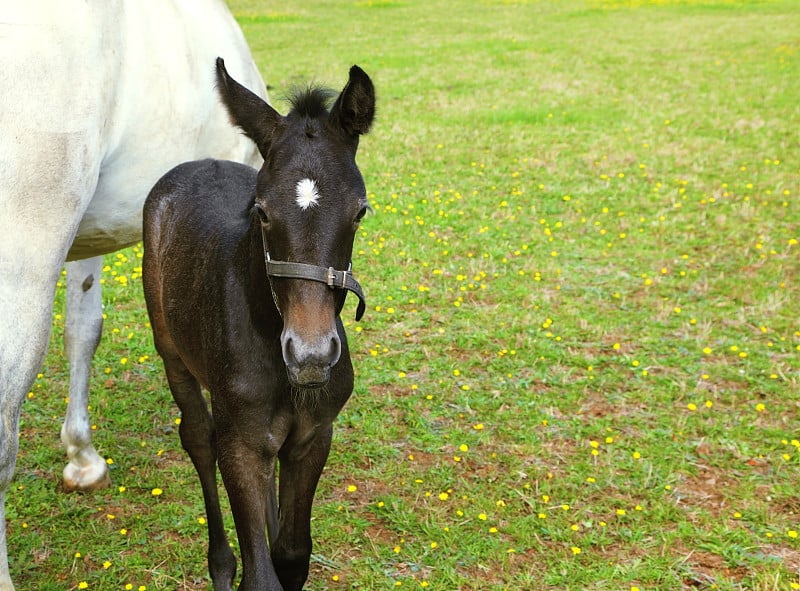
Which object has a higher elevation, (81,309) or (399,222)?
(81,309)

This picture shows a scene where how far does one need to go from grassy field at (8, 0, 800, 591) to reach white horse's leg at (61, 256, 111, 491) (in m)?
0.13

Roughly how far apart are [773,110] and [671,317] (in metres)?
7.05

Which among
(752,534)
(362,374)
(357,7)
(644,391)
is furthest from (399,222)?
(357,7)

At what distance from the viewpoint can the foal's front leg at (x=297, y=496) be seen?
2.86m

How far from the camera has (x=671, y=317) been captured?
235 inches

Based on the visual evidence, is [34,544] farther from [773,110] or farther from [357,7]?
[357,7]

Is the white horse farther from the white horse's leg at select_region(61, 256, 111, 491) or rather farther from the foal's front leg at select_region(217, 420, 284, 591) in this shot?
the foal's front leg at select_region(217, 420, 284, 591)

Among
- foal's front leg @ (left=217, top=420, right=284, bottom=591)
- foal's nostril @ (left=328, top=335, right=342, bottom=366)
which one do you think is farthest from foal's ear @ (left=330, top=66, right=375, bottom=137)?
foal's front leg @ (left=217, top=420, right=284, bottom=591)

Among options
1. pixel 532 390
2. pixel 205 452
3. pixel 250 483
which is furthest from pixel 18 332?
pixel 532 390

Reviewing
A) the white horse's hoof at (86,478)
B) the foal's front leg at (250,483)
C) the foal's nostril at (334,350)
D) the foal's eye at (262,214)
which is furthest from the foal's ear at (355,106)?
A: the white horse's hoof at (86,478)

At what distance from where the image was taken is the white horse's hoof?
4168mm

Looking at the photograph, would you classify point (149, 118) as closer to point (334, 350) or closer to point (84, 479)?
point (334, 350)

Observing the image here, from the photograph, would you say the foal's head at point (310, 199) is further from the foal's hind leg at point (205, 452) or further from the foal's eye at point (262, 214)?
the foal's hind leg at point (205, 452)

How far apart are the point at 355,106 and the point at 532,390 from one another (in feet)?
10.0
